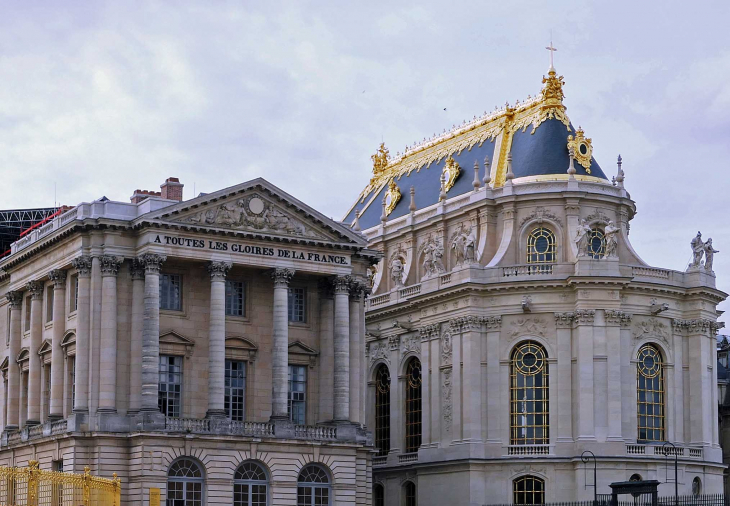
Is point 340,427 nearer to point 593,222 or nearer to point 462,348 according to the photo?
point 462,348

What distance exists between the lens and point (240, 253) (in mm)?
65688

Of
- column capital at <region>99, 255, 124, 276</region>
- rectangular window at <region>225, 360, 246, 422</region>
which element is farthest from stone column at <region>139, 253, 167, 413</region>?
rectangular window at <region>225, 360, 246, 422</region>

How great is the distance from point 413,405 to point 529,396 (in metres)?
9.15

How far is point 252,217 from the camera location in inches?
2606

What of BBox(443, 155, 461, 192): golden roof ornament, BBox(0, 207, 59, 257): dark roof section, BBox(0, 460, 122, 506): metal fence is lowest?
BBox(0, 460, 122, 506): metal fence

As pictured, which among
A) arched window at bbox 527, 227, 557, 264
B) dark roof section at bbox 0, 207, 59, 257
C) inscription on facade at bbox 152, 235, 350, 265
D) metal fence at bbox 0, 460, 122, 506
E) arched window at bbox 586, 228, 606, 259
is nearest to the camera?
metal fence at bbox 0, 460, 122, 506

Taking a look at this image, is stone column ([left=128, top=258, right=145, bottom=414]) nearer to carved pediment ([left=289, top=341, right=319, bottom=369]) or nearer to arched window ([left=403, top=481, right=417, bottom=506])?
carved pediment ([left=289, top=341, right=319, bottom=369])

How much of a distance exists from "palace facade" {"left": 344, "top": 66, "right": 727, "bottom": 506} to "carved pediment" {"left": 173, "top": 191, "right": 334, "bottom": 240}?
1368 centimetres

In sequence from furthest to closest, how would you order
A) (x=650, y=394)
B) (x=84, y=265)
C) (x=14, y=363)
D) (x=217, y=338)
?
1. (x=650, y=394)
2. (x=14, y=363)
3. (x=217, y=338)
4. (x=84, y=265)

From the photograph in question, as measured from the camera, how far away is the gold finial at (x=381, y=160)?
100750mm

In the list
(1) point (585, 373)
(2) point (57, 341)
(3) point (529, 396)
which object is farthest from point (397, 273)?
(2) point (57, 341)

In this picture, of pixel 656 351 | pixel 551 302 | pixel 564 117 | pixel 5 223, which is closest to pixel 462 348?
pixel 551 302

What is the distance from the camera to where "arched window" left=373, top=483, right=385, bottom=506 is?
278 feet

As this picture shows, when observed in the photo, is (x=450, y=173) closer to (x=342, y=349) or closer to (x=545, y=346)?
(x=545, y=346)
